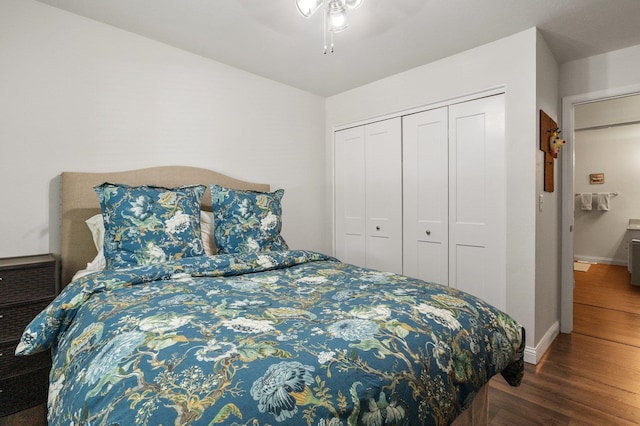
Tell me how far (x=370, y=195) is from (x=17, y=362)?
2.89m

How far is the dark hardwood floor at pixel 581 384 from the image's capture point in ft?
5.64

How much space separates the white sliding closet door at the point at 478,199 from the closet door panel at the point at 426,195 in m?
0.07

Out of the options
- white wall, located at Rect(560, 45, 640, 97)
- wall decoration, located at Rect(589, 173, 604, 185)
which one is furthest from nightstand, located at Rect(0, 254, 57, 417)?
wall decoration, located at Rect(589, 173, 604, 185)

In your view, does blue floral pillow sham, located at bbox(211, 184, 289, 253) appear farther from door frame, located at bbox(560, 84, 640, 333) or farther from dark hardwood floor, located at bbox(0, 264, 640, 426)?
door frame, located at bbox(560, 84, 640, 333)

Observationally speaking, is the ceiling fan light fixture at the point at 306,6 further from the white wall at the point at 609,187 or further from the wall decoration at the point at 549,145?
the white wall at the point at 609,187

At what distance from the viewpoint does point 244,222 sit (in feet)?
7.39

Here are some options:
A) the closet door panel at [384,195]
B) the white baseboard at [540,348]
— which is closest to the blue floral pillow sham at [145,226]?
the closet door panel at [384,195]

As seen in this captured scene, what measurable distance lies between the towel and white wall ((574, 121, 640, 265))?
7cm

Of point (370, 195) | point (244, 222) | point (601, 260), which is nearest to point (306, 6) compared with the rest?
point (244, 222)

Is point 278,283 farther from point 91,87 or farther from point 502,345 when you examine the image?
point 91,87

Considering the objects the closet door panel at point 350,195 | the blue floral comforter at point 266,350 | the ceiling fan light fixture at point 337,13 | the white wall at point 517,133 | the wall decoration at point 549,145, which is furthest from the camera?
the closet door panel at point 350,195

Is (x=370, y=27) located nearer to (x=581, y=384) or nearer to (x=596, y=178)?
(x=581, y=384)

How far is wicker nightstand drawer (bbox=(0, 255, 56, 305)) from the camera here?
165 cm

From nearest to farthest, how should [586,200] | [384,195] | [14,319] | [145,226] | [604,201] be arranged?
[14,319], [145,226], [384,195], [604,201], [586,200]
